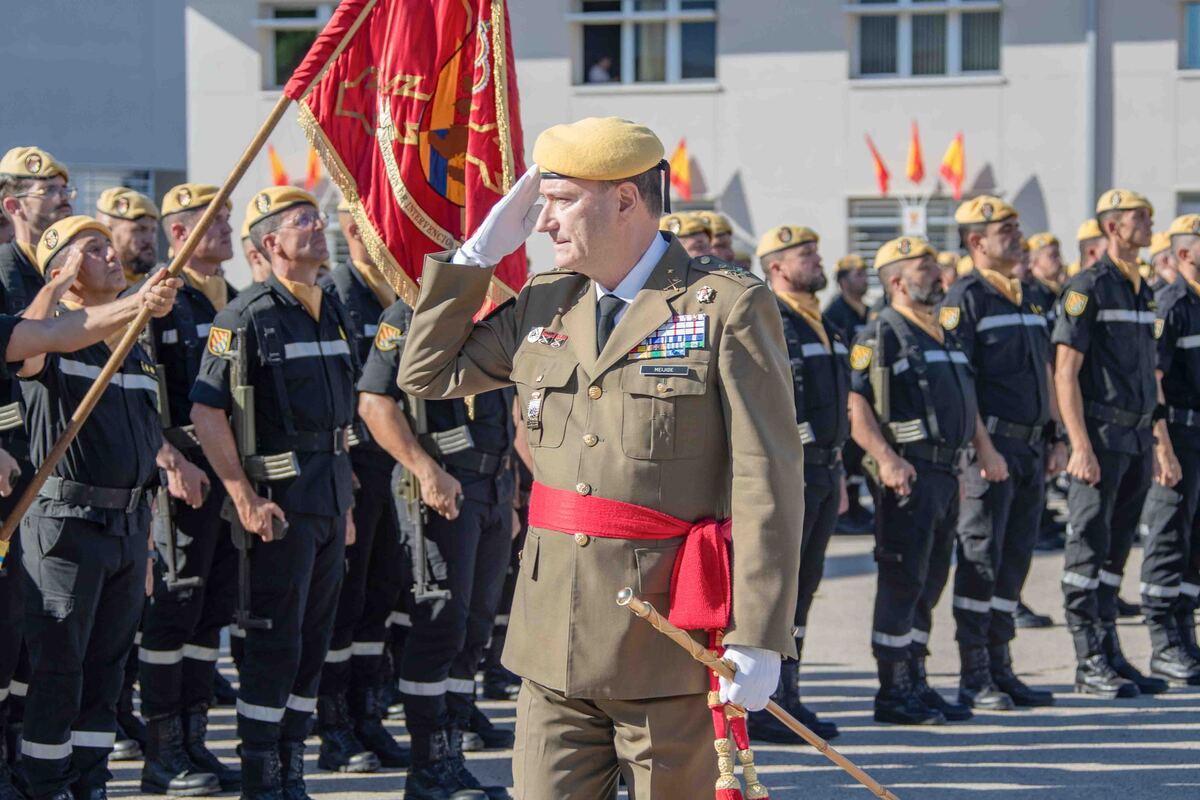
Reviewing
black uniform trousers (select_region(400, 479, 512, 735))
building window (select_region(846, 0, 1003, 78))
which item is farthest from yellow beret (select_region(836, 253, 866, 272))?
black uniform trousers (select_region(400, 479, 512, 735))

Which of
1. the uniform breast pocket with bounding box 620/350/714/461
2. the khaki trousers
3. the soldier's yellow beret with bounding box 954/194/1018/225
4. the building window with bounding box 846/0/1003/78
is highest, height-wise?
the building window with bounding box 846/0/1003/78

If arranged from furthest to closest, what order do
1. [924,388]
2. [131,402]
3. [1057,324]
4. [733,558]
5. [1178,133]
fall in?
[1178,133], [1057,324], [924,388], [131,402], [733,558]

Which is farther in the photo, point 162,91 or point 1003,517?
point 162,91

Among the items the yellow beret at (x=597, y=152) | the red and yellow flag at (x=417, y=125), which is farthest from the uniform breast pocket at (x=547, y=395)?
the red and yellow flag at (x=417, y=125)

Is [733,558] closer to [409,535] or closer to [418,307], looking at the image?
[418,307]

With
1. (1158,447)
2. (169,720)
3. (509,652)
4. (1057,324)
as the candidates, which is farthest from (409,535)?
(1158,447)

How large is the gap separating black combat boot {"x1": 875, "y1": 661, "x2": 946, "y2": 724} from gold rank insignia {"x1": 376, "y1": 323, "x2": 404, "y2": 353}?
3081mm

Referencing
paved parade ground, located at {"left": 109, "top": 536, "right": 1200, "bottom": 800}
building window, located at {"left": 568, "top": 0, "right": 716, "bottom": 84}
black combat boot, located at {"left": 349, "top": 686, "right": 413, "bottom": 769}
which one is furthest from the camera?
building window, located at {"left": 568, "top": 0, "right": 716, "bottom": 84}

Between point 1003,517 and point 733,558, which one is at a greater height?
point 733,558

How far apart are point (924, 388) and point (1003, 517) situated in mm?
832

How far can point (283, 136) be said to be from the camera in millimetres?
22859

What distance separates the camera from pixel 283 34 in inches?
919

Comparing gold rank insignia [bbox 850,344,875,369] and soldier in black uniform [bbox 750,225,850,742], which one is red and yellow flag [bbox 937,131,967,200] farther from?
gold rank insignia [bbox 850,344,875,369]

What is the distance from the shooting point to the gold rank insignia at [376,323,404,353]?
22.9 feet
